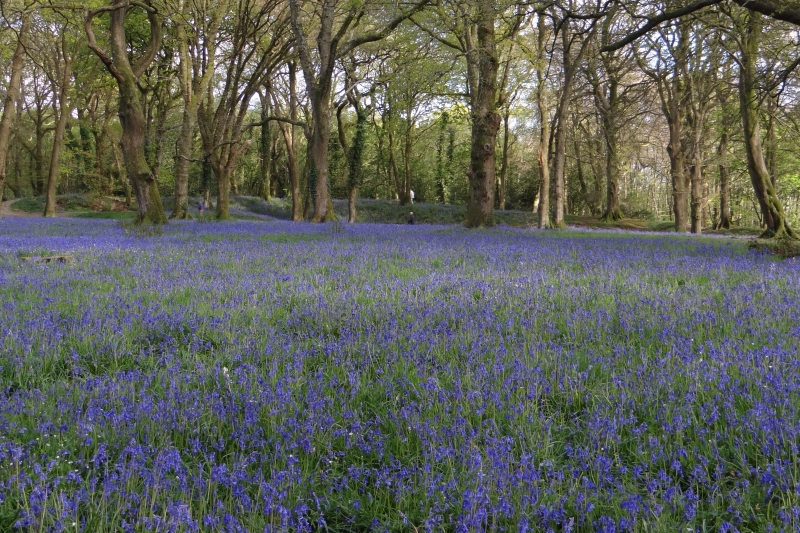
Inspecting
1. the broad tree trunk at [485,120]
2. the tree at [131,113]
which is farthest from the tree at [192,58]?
the broad tree trunk at [485,120]

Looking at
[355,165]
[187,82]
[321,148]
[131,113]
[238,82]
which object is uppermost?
[238,82]

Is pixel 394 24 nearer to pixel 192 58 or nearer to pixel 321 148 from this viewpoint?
pixel 321 148

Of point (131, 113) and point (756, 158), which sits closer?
point (756, 158)

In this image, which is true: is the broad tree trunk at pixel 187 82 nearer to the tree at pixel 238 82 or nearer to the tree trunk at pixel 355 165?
the tree at pixel 238 82

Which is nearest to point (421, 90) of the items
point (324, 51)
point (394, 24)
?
point (394, 24)

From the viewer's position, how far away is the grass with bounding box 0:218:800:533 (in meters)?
1.75

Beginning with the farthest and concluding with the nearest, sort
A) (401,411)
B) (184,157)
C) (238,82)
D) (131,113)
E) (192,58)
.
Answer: (238,82) → (192,58) → (184,157) → (131,113) → (401,411)

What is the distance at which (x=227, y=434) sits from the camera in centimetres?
236

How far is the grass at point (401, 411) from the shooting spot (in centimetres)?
175

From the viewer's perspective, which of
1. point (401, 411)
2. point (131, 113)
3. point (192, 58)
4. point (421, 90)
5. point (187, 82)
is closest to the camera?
point (401, 411)

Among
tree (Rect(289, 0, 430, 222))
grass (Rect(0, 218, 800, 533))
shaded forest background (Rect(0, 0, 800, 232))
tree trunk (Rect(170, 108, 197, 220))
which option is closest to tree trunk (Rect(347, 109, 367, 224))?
shaded forest background (Rect(0, 0, 800, 232))

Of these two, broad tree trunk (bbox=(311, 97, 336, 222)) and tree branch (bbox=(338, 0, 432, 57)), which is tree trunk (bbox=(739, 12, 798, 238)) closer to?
tree branch (bbox=(338, 0, 432, 57))

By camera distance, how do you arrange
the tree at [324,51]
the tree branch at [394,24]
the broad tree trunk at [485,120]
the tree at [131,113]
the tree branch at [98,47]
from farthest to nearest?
the tree at [324,51], the broad tree trunk at [485,120], the tree at [131,113], the tree branch at [394,24], the tree branch at [98,47]

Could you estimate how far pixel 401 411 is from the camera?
2.40 metres
